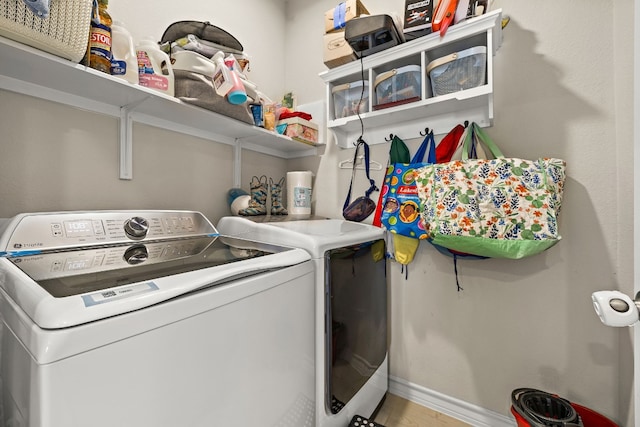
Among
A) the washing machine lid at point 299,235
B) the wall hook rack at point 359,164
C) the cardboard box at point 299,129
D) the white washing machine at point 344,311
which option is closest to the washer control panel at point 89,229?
the washing machine lid at point 299,235

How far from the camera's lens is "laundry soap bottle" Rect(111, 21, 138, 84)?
1.07m

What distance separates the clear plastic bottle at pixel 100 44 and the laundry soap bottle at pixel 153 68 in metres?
0.14

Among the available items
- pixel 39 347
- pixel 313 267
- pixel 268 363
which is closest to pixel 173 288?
pixel 39 347

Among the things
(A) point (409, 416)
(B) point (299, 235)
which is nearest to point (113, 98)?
(B) point (299, 235)

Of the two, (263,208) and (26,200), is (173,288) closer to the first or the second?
(26,200)

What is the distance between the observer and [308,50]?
6.94ft

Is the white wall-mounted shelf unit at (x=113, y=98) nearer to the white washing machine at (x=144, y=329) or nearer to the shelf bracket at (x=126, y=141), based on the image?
the shelf bracket at (x=126, y=141)

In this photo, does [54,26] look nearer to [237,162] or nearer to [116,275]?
[116,275]

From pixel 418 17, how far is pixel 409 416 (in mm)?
2052

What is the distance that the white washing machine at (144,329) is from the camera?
475 mm

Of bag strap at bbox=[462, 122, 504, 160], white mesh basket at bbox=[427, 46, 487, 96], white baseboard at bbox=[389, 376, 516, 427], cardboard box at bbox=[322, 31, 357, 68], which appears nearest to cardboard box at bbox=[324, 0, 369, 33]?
cardboard box at bbox=[322, 31, 357, 68]

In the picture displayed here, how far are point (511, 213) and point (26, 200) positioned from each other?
1.93m

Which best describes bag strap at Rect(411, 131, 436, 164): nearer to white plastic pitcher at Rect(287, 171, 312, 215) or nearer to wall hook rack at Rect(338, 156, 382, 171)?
wall hook rack at Rect(338, 156, 382, 171)

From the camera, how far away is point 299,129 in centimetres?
183
